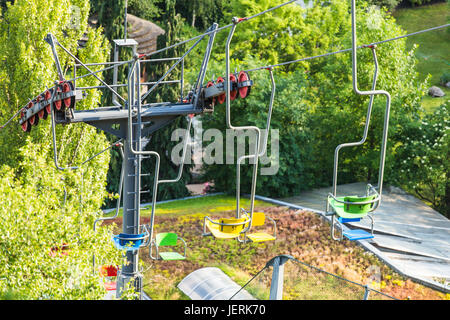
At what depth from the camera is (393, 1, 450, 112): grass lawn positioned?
46175mm

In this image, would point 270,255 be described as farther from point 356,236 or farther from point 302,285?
point 302,285

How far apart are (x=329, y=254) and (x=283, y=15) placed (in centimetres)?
1748

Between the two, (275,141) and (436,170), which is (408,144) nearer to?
(436,170)

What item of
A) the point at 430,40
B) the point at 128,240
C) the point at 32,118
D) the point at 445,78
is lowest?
the point at 128,240

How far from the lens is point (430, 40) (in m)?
51.8

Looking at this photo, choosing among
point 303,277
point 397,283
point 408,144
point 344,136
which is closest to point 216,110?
point 344,136

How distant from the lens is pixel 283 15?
106 feet

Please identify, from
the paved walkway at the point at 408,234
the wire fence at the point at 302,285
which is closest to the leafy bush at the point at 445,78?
the paved walkway at the point at 408,234

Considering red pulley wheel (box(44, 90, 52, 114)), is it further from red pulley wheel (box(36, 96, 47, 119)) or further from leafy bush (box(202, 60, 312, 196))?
leafy bush (box(202, 60, 312, 196))

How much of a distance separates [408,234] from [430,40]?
114 ft

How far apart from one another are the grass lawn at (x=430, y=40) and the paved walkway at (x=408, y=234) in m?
16.8

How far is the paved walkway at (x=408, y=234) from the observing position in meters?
18.1

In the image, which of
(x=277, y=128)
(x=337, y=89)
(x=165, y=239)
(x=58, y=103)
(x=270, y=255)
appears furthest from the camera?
(x=337, y=89)

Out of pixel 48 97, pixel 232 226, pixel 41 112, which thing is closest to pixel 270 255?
pixel 232 226
